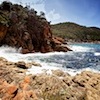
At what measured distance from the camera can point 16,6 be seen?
52375 millimetres

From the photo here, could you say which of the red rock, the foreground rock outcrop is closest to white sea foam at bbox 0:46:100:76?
the foreground rock outcrop

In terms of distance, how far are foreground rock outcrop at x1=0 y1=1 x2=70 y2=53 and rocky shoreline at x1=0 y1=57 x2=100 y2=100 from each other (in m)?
27.5

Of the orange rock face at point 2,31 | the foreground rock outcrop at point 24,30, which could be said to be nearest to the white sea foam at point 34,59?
the orange rock face at point 2,31

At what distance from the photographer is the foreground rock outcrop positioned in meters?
43.9

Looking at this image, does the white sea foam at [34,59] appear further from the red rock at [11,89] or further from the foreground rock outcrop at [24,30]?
the red rock at [11,89]

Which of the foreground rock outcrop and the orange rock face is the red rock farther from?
Result: the orange rock face

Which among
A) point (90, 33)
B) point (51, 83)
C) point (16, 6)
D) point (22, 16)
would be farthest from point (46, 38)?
point (90, 33)

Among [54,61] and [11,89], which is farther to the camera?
[54,61]

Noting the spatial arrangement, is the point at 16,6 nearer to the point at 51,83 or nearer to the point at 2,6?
the point at 2,6

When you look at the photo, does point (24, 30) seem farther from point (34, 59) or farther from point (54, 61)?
point (54, 61)

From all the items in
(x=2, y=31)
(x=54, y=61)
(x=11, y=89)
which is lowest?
(x=54, y=61)

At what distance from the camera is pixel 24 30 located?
155ft

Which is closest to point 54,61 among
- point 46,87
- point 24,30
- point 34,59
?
point 34,59

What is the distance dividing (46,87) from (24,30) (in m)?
34.3
